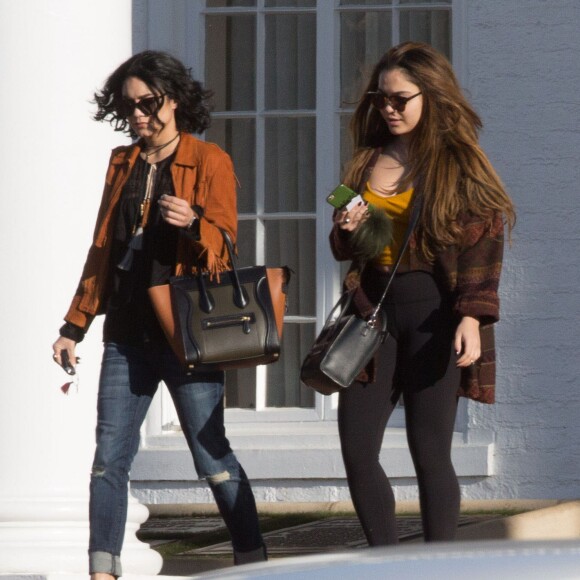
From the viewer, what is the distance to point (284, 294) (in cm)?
479

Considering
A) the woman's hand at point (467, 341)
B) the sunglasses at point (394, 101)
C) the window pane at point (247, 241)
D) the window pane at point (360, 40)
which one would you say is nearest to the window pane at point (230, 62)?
the window pane at point (360, 40)

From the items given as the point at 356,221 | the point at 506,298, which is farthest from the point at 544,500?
the point at 356,221

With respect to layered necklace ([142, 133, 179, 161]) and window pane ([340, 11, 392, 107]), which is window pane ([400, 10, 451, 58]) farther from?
layered necklace ([142, 133, 179, 161])

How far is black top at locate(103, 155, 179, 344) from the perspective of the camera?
477 cm

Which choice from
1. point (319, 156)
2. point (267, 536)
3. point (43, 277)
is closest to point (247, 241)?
point (319, 156)

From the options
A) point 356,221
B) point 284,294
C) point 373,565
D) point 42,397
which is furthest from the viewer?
point 42,397

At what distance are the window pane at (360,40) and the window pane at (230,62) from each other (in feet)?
1.59

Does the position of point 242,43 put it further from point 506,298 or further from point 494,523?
point 494,523

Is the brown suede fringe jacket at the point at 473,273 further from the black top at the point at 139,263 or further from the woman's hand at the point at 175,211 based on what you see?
the black top at the point at 139,263

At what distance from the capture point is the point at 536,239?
7273mm

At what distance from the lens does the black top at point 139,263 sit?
4770 mm

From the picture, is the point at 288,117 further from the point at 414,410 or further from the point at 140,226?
the point at 414,410

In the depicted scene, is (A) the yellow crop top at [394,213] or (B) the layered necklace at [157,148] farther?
(B) the layered necklace at [157,148]

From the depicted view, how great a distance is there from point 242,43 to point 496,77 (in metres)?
1.39
